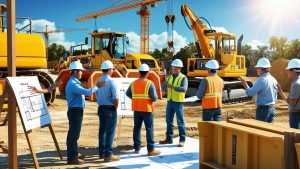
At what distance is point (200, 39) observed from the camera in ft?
70.3

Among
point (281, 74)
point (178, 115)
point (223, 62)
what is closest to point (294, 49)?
point (281, 74)

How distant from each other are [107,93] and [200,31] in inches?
582

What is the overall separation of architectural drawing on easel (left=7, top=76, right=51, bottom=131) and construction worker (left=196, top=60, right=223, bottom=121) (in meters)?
3.25

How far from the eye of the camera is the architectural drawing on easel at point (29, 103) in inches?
259

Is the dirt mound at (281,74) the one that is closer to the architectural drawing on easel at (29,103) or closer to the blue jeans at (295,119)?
the blue jeans at (295,119)

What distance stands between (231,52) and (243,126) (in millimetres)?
14941

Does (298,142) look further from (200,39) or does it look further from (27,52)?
(200,39)

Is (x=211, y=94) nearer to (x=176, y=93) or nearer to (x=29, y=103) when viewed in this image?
(x=176, y=93)

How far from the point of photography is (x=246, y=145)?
5.30 meters

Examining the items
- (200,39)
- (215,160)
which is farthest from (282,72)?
(215,160)

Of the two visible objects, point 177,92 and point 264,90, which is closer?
point 264,90

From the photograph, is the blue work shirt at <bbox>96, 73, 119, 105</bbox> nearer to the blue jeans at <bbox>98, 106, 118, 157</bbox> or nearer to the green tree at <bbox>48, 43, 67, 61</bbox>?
the blue jeans at <bbox>98, 106, 118, 157</bbox>

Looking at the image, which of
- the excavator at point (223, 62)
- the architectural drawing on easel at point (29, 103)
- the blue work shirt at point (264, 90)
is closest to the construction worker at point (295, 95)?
the blue work shirt at point (264, 90)

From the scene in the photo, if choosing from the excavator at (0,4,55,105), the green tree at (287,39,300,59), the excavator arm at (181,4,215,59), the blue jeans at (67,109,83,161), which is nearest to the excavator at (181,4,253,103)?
the excavator arm at (181,4,215,59)
